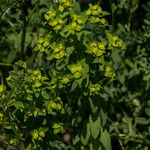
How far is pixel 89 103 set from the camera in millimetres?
2885

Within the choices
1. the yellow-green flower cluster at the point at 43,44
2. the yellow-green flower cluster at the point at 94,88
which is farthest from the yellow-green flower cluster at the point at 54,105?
the yellow-green flower cluster at the point at 43,44

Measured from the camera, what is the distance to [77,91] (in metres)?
2.78

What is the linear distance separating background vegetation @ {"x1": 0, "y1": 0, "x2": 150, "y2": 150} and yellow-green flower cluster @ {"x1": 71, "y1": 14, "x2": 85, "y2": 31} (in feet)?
0.96

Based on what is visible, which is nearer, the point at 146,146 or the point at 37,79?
the point at 37,79

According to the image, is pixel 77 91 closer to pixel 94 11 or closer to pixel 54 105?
pixel 54 105

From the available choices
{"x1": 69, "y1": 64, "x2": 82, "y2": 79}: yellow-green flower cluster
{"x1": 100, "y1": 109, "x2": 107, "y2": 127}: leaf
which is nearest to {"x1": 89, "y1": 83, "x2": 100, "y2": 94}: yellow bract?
{"x1": 69, "y1": 64, "x2": 82, "y2": 79}: yellow-green flower cluster

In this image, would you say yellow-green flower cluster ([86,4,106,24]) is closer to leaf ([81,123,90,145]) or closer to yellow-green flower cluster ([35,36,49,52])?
yellow-green flower cluster ([35,36,49,52])

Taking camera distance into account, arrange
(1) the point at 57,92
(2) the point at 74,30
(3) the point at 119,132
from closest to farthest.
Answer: (2) the point at 74,30
(1) the point at 57,92
(3) the point at 119,132

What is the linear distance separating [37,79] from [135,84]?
1202mm

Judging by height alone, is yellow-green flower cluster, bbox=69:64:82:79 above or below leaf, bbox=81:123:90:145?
above

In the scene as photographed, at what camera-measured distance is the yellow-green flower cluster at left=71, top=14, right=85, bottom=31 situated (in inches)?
102

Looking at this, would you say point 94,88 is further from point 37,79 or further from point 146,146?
point 146,146

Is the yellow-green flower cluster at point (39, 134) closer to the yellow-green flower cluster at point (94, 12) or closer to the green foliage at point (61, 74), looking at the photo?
the green foliage at point (61, 74)

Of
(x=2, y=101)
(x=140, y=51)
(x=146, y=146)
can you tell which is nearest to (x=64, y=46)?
(x=2, y=101)
